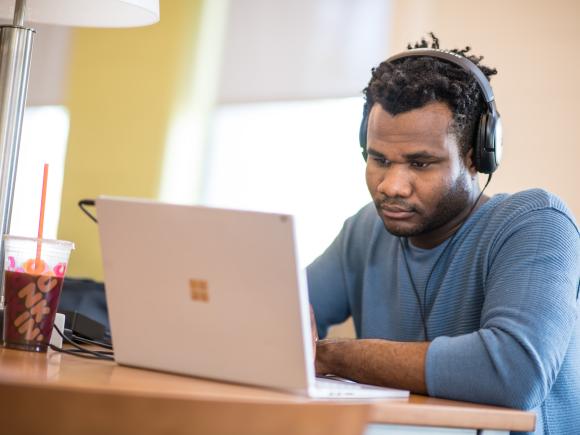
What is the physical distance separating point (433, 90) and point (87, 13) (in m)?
0.69

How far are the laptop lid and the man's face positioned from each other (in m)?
0.64

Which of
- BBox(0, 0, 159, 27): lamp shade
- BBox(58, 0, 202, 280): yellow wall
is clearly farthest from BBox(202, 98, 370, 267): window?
BBox(0, 0, 159, 27): lamp shade

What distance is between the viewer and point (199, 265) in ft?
3.25

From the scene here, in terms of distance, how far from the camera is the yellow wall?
11.8ft

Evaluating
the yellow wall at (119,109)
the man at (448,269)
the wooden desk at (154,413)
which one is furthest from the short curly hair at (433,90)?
the yellow wall at (119,109)

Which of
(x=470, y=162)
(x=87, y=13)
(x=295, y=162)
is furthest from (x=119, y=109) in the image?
(x=470, y=162)

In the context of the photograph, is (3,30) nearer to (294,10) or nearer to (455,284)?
(455,284)

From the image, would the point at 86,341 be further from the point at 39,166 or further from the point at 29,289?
the point at 39,166

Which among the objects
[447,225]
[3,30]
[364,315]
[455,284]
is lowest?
[364,315]

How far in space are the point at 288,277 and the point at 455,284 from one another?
27.6 inches

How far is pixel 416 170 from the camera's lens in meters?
1.57

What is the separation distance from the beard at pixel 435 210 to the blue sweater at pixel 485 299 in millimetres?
38

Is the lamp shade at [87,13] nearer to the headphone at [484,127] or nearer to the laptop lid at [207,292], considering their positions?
the headphone at [484,127]

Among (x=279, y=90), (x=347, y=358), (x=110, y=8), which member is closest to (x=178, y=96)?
(x=279, y=90)
